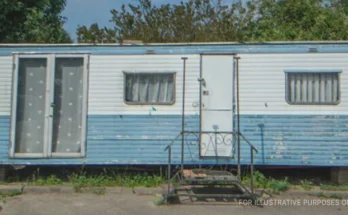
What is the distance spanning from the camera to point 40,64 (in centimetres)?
732

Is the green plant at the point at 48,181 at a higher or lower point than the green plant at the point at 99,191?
higher

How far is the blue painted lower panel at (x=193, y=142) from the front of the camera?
696 cm

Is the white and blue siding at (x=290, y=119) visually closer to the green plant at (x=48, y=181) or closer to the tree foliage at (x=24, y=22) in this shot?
the green plant at (x=48, y=181)

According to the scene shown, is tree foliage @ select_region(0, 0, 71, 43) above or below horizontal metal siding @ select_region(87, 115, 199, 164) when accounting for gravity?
above

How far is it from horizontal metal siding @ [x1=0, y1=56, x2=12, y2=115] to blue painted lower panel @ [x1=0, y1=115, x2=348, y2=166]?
0.23m

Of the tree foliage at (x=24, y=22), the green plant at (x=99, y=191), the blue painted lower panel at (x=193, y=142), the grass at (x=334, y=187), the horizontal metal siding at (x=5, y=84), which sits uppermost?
the tree foliage at (x=24, y=22)

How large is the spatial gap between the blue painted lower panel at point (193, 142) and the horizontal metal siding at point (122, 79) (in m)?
0.16

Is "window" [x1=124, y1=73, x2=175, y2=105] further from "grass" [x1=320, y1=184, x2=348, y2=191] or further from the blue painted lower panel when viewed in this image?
"grass" [x1=320, y1=184, x2=348, y2=191]

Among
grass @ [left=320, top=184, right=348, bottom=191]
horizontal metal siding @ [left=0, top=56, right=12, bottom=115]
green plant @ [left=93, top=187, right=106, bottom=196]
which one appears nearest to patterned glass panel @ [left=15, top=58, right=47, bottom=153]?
horizontal metal siding @ [left=0, top=56, right=12, bottom=115]

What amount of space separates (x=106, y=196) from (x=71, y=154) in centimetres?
119

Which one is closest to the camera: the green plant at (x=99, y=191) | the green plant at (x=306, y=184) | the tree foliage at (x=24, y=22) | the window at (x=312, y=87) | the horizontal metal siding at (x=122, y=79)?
the green plant at (x=99, y=191)

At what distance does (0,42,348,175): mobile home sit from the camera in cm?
701

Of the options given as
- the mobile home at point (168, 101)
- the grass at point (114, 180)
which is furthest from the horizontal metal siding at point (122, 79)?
the grass at point (114, 180)

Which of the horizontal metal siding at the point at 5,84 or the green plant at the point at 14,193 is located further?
the horizontal metal siding at the point at 5,84
